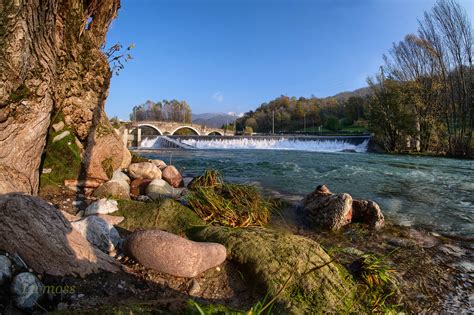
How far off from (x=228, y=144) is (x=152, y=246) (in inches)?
1152

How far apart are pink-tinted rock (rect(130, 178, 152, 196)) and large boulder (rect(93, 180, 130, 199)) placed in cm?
65

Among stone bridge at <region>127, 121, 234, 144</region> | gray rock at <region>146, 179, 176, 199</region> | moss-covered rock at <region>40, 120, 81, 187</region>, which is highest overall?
stone bridge at <region>127, 121, 234, 144</region>

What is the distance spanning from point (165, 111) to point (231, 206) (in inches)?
4827

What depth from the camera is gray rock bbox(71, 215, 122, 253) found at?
2.71 m

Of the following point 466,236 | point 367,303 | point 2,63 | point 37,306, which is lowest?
point 466,236

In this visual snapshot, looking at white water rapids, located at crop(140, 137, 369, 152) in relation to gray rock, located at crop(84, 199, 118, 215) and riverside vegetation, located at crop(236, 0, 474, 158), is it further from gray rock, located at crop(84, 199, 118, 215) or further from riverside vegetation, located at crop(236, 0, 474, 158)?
gray rock, located at crop(84, 199, 118, 215)

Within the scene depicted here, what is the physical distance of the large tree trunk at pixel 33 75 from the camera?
118 inches

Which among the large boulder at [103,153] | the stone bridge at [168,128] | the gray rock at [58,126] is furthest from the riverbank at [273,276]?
the stone bridge at [168,128]

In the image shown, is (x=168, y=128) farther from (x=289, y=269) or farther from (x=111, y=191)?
(x=289, y=269)

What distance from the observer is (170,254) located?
7.80 feet

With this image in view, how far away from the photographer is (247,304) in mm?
2221

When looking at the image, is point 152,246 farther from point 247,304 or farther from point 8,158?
point 8,158

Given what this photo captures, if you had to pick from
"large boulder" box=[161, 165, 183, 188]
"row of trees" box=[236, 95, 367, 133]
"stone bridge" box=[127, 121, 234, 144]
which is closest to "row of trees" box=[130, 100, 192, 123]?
"row of trees" box=[236, 95, 367, 133]

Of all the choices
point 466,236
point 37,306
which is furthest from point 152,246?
point 466,236
